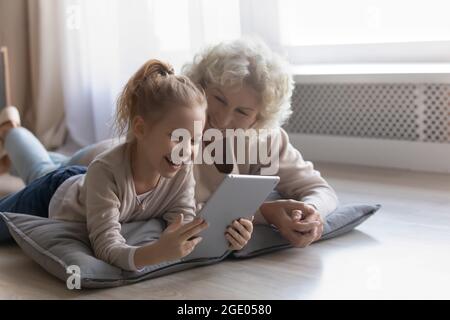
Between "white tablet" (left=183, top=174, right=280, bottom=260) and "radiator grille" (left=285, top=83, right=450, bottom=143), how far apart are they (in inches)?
46.9

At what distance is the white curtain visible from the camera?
2771 millimetres

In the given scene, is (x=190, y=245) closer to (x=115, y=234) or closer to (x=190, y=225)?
(x=190, y=225)

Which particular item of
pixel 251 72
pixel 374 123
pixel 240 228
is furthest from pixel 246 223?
pixel 374 123

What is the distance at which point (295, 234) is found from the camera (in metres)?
1.66

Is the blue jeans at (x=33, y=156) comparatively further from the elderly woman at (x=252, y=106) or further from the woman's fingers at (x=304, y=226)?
the woman's fingers at (x=304, y=226)

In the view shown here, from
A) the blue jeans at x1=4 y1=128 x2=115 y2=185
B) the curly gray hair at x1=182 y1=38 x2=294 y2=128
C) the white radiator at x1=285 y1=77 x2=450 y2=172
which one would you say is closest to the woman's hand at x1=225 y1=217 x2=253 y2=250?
the curly gray hair at x1=182 y1=38 x2=294 y2=128

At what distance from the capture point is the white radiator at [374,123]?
2500 mm

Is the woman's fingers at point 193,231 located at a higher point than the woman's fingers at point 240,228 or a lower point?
higher

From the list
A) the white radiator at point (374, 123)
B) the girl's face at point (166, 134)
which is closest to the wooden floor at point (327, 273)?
the girl's face at point (166, 134)

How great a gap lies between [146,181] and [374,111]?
1.30 meters

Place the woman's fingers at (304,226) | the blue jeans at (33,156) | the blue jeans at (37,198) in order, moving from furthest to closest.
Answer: the blue jeans at (33,156) < the blue jeans at (37,198) < the woman's fingers at (304,226)
